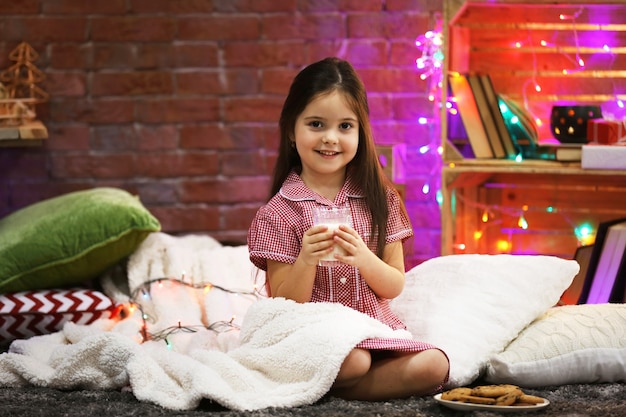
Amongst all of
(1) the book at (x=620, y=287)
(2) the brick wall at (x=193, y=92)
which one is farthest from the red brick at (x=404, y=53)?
(1) the book at (x=620, y=287)

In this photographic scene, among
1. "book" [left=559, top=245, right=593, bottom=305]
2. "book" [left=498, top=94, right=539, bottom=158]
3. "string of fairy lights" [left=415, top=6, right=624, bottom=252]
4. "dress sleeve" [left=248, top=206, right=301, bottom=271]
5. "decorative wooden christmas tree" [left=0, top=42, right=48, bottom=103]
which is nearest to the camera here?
"dress sleeve" [left=248, top=206, right=301, bottom=271]

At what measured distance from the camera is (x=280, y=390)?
1.94 meters

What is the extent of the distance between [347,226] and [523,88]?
1.50m

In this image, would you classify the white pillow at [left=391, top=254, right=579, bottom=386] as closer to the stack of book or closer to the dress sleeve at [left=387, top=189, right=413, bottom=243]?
the dress sleeve at [left=387, top=189, right=413, bottom=243]

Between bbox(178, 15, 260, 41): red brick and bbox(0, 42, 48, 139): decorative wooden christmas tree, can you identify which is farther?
bbox(178, 15, 260, 41): red brick

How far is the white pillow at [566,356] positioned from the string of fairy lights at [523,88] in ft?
3.28

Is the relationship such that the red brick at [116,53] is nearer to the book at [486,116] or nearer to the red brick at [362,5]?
the red brick at [362,5]

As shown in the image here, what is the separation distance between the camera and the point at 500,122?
3.01m

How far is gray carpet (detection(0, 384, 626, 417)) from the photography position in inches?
73.4

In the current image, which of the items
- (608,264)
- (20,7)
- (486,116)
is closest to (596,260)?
(608,264)

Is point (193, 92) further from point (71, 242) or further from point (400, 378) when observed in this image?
point (400, 378)

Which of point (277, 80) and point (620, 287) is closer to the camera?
point (620, 287)

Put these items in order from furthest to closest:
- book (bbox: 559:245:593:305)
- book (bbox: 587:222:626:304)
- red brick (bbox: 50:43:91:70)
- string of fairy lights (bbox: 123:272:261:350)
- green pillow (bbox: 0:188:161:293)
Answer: red brick (bbox: 50:43:91:70), book (bbox: 559:245:593:305), book (bbox: 587:222:626:304), green pillow (bbox: 0:188:161:293), string of fairy lights (bbox: 123:272:261:350)

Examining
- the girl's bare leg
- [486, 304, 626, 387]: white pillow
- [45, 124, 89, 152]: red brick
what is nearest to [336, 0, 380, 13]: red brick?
[45, 124, 89, 152]: red brick
